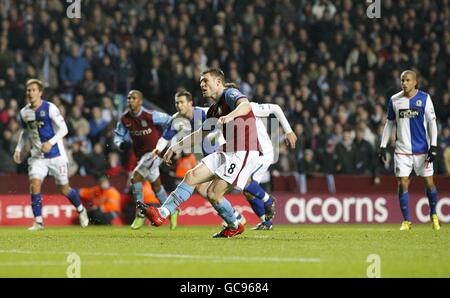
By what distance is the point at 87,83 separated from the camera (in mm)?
20906

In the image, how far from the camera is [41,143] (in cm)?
1602

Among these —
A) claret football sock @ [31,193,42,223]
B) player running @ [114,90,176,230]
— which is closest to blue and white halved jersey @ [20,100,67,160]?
claret football sock @ [31,193,42,223]

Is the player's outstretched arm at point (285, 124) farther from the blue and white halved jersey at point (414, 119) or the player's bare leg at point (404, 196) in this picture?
the player's bare leg at point (404, 196)

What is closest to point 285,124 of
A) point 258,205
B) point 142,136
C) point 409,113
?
point 258,205

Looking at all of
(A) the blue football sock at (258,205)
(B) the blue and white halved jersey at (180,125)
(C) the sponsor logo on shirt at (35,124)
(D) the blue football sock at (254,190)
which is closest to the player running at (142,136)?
(B) the blue and white halved jersey at (180,125)

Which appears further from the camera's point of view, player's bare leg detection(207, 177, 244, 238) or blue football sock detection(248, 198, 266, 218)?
blue football sock detection(248, 198, 266, 218)

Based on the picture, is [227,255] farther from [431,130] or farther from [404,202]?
[431,130]

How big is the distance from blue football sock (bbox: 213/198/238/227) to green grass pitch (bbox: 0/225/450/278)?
0.86 feet

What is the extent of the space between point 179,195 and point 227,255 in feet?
6.71

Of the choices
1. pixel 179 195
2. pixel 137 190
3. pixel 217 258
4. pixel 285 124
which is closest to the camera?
pixel 217 258

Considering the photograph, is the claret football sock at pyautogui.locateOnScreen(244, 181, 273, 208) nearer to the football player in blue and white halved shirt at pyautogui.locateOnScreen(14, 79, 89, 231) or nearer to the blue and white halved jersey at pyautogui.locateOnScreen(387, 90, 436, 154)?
the blue and white halved jersey at pyautogui.locateOnScreen(387, 90, 436, 154)

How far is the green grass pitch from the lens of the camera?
8.43 meters

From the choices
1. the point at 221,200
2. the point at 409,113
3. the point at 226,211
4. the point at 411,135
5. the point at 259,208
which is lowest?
the point at 259,208

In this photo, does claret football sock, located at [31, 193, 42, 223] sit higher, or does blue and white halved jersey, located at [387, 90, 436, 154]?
blue and white halved jersey, located at [387, 90, 436, 154]
